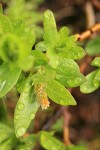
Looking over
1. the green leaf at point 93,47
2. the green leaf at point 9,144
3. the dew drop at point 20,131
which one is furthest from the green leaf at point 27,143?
the green leaf at point 93,47

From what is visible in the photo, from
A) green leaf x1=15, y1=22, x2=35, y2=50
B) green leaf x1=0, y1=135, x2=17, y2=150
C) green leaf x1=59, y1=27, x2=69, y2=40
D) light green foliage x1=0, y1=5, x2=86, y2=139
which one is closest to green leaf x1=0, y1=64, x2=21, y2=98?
light green foliage x1=0, y1=5, x2=86, y2=139

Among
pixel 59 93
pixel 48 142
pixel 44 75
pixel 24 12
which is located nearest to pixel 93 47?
pixel 24 12

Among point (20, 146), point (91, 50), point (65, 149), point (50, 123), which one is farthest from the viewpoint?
point (91, 50)

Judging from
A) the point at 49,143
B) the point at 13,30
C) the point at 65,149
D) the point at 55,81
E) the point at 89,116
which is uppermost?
the point at 13,30

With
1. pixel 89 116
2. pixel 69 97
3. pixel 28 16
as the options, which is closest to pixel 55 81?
pixel 69 97

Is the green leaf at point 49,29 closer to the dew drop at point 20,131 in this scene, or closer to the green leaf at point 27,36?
the green leaf at point 27,36

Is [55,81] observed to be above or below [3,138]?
above

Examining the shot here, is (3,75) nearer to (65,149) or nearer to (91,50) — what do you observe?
Result: (65,149)

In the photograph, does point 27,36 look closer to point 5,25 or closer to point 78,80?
point 5,25
